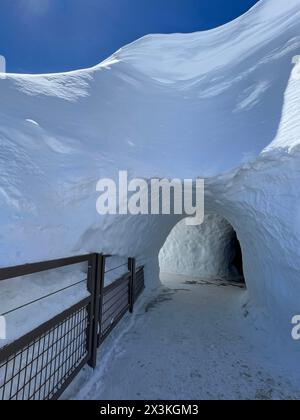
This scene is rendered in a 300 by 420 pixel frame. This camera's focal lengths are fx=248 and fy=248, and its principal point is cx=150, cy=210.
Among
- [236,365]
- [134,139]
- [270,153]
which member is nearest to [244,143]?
[270,153]

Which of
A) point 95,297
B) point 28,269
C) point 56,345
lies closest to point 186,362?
point 95,297

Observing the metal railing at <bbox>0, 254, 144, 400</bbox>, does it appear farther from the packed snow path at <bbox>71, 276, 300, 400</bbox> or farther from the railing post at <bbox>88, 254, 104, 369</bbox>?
the packed snow path at <bbox>71, 276, 300, 400</bbox>

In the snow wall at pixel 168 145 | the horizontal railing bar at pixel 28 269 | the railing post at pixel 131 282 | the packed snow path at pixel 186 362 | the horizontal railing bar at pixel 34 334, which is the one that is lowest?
the packed snow path at pixel 186 362

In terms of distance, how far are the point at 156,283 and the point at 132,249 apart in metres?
3.95

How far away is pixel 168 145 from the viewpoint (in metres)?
4.63

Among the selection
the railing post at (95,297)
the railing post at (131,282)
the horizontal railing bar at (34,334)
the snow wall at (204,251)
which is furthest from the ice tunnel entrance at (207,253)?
the horizontal railing bar at (34,334)

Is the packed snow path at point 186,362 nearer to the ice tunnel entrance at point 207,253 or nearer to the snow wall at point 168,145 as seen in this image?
the snow wall at point 168,145

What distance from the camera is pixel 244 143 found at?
4.39 m

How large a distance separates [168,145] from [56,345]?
3573 millimetres

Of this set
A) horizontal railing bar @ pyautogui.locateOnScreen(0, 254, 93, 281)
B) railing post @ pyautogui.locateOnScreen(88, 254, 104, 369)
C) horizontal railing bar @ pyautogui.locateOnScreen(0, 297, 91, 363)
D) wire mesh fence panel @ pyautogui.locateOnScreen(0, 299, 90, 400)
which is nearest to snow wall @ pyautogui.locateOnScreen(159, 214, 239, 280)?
railing post @ pyautogui.locateOnScreen(88, 254, 104, 369)

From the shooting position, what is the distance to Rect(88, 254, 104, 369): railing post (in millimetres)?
3408

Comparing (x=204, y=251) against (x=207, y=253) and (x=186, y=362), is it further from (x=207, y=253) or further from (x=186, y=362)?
(x=186, y=362)

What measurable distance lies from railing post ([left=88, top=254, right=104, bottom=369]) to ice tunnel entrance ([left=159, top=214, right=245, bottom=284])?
9.77 metres

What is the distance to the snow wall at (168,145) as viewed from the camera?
8.48 feet
